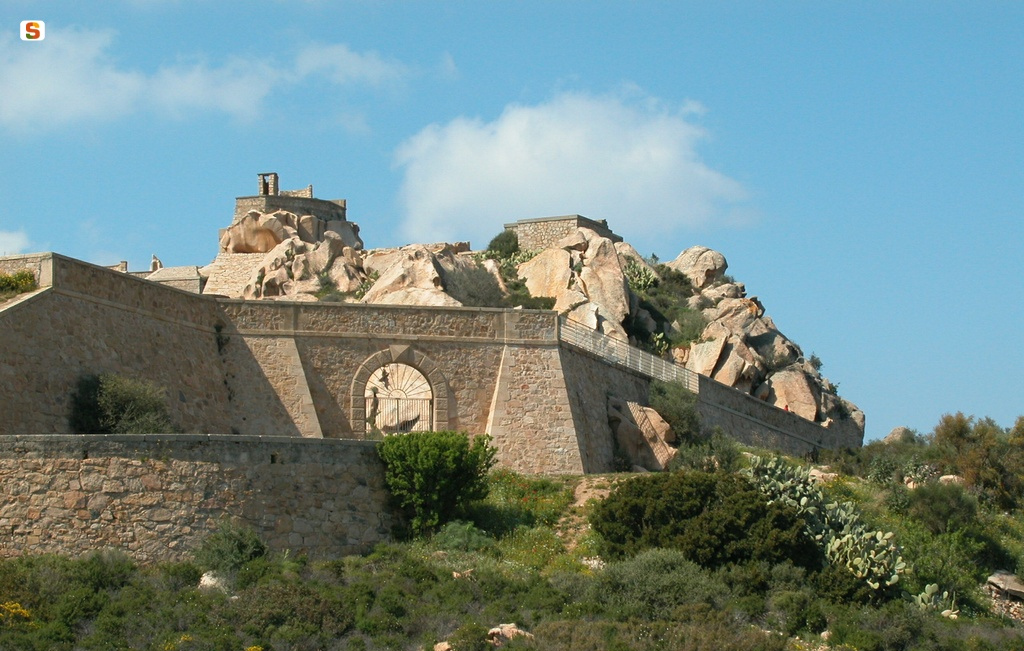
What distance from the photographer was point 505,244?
57.2 metres

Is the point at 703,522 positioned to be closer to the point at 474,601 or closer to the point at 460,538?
the point at 460,538

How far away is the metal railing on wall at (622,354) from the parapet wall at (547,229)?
38.8ft

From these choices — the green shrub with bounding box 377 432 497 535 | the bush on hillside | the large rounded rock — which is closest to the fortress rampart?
the green shrub with bounding box 377 432 497 535

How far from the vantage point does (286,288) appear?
49.0m

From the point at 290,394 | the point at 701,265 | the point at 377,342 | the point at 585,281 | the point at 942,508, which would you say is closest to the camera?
the point at 942,508

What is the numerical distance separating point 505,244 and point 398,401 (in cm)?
1915

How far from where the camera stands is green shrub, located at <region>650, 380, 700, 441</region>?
134 ft

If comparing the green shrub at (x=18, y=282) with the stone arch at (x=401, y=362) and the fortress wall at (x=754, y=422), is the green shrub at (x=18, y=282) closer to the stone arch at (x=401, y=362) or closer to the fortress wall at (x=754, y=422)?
the stone arch at (x=401, y=362)

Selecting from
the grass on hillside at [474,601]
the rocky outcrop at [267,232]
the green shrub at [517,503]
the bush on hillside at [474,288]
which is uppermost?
the rocky outcrop at [267,232]

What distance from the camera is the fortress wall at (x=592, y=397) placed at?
37938 mm

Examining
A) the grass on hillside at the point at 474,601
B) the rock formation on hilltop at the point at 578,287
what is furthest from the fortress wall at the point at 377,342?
the rock formation on hilltop at the point at 578,287

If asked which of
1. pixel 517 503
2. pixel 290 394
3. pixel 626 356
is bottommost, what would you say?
pixel 517 503

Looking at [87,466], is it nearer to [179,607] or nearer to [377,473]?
[179,607]

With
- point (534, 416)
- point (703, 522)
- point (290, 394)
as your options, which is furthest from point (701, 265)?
point (703, 522)
